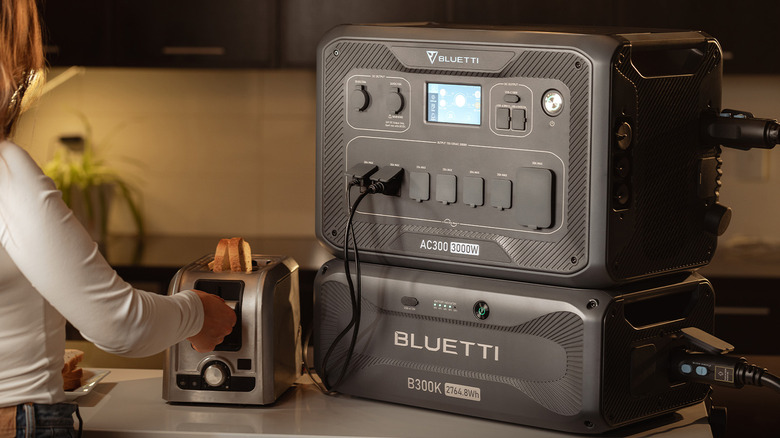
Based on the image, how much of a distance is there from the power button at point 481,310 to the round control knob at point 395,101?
0.91 ft

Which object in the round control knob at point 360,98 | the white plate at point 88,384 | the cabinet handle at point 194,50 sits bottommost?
the white plate at point 88,384

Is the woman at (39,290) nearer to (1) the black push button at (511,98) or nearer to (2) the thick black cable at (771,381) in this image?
(1) the black push button at (511,98)

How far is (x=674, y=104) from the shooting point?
1228 millimetres

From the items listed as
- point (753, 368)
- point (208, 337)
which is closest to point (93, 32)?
point (208, 337)

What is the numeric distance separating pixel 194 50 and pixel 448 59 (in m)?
1.91

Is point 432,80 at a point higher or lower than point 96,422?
higher

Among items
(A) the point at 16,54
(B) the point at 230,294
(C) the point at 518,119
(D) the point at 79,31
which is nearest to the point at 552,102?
(C) the point at 518,119

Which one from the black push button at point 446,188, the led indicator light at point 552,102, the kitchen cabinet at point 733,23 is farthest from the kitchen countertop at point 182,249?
the led indicator light at point 552,102

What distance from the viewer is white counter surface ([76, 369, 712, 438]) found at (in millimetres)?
1256

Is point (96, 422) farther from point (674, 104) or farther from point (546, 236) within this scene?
point (674, 104)

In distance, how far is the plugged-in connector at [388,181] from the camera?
1302 millimetres

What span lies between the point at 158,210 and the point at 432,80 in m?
2.22

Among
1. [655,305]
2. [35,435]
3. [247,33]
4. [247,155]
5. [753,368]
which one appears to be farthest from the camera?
[247,155]

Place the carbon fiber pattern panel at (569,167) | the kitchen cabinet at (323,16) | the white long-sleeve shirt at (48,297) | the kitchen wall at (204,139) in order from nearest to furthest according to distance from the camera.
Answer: the white long-sleeve shirt at (48,297)
the carbon fiber pattern panel at (569,167)
the kitchen cabinet at (323,16)
the kitchen wall at (204,139)
